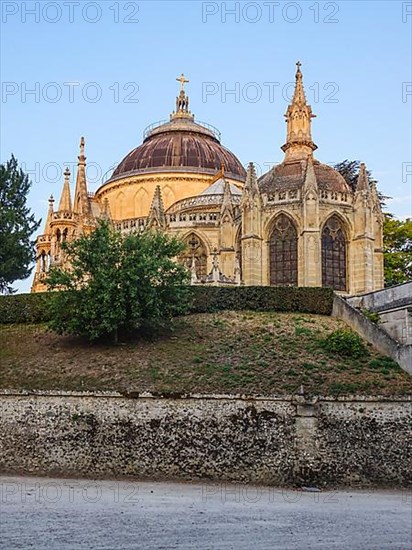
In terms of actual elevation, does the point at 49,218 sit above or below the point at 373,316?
above

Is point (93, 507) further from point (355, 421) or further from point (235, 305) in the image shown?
point (235, 305)

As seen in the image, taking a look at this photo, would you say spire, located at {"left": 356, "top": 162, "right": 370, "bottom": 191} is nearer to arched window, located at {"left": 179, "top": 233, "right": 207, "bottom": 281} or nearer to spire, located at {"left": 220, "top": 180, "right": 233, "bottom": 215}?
spire, located at {"left": 220, "top": 180, "right": 233, "bottom": 215}

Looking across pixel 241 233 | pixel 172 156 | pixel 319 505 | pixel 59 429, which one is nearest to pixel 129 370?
pixel 59 429

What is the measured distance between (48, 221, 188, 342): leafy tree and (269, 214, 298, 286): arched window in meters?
16.4

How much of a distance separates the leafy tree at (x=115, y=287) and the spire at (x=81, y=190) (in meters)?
35.4

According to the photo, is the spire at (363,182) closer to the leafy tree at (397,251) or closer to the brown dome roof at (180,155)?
the leafy tree at (397,251)

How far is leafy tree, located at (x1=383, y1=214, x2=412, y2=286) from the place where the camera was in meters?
58.5

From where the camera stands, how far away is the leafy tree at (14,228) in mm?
42981

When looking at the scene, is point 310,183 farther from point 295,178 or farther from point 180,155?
point 180,155

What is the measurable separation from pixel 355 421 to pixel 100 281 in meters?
13.4

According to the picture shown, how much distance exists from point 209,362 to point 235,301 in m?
9.38

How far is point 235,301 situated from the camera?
38.6 meters

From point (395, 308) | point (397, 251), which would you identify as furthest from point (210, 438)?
point (397, 251)

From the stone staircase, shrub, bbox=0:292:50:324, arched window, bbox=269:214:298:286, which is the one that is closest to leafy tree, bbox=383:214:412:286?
arched window, bbox=269:214:298:286
